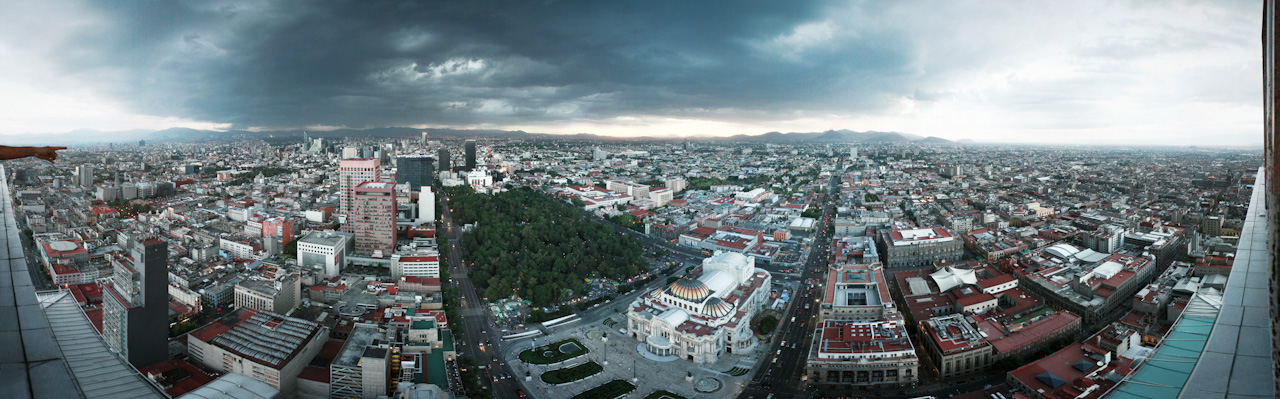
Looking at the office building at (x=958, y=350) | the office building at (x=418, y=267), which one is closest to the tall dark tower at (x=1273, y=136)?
the office building at (x=958, y=350)

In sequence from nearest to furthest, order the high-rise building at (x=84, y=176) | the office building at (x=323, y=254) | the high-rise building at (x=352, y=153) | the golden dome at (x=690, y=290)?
the golden dome at (x=690, y=290), the office building at (x=323, y=254), the high-rise building at (x=84, y=176), the high-rise building at (x=352, y=153)

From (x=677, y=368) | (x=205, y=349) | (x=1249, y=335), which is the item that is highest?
(x=1249, y=335)

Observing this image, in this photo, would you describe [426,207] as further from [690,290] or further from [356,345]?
[690,290]

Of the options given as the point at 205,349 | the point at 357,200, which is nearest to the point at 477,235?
the point at 357,200

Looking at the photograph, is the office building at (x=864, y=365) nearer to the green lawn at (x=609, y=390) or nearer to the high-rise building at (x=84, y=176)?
the green lawn at (x=609, y=390)

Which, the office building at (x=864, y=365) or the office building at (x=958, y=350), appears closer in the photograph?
the office building at (x=864, y=365)

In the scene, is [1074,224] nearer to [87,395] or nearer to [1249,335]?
[1249,335]

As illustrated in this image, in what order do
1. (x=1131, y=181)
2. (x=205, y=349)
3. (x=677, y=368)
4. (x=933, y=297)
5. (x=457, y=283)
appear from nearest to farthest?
(x=205, y=349)
(x=677, y=368)
(x=933, y=297)
(x=457, y=283)
(x=1131, y=181)
